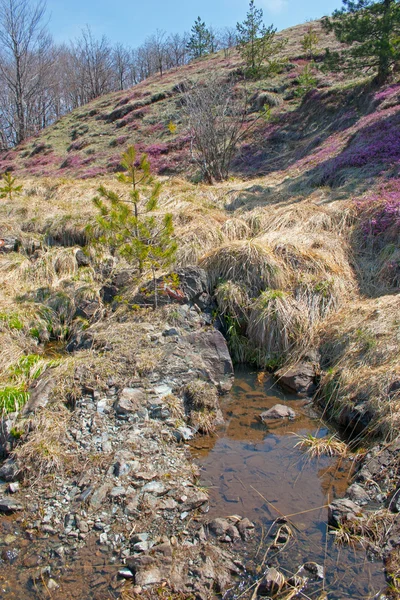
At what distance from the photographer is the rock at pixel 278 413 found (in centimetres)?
522

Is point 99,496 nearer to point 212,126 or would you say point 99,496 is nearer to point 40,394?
point 40,394

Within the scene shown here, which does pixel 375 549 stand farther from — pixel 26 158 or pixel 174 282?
pixel 26 158

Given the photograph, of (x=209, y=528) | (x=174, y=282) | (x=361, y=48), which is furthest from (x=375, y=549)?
(x=361, y=48)

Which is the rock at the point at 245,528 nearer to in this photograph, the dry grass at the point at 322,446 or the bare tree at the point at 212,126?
the dry grass at the point at 322,446

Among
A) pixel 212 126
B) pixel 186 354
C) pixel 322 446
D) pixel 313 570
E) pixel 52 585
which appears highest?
pixel 212 126

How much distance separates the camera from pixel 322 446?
4.63 metres

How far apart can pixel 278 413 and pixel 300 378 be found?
32.4 inches

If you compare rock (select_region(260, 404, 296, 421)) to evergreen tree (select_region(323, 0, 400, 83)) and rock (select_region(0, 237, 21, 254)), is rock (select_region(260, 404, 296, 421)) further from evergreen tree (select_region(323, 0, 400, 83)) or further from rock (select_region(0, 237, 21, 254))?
evergreen tree (select_region(323, 0, 400, 83))

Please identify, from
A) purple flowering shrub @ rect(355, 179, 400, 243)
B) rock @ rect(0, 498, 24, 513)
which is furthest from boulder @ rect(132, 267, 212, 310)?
rock @ rect(0, 498, 24, 513)

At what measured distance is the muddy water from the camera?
126 inches

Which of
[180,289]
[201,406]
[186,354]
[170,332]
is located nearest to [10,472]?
[201,406]

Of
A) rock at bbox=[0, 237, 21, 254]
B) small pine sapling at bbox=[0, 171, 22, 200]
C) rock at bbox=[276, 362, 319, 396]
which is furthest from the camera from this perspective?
small pine sapling at bbox=[0, 171, 22, 200]

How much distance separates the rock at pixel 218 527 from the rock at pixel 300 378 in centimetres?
253

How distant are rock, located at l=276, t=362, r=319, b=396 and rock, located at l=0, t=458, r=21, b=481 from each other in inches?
134
